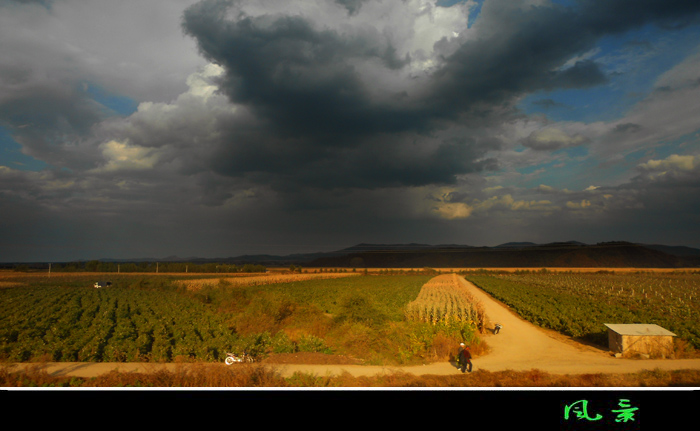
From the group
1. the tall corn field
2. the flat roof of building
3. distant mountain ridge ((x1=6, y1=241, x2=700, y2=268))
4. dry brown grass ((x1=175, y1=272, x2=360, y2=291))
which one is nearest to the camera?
the flat roof of building

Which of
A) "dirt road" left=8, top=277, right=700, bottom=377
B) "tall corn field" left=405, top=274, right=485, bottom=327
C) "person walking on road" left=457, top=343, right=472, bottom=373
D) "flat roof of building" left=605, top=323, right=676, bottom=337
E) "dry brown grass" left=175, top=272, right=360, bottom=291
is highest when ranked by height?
"flat roof of building" left=605, top=323, right=676, bottom=337

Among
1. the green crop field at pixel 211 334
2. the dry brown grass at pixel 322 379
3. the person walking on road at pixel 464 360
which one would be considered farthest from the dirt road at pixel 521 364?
the green crop field at pixel 211 334

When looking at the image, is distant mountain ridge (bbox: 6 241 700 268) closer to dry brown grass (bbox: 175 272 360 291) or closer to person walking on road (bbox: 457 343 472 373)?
dry brown grass (bbox: 175 272 360 291)

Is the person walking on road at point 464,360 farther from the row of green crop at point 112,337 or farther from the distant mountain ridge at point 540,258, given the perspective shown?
the distant mountain ridge at point 540,258

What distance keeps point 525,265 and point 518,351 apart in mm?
153726

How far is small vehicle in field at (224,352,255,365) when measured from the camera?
12700mm

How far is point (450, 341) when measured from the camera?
1588 centimetres

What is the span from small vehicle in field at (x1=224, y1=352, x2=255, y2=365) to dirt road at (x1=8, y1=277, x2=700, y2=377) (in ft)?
4.49

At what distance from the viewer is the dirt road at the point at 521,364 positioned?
12508 mm

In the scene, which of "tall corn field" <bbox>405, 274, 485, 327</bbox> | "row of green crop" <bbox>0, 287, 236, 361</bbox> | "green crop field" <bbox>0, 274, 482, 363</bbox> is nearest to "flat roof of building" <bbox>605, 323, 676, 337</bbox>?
"green crop field" <bbox>0, 274, 482, 363</bbox>

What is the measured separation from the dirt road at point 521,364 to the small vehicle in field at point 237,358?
4.49 feet

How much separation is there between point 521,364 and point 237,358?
39.3 feet
